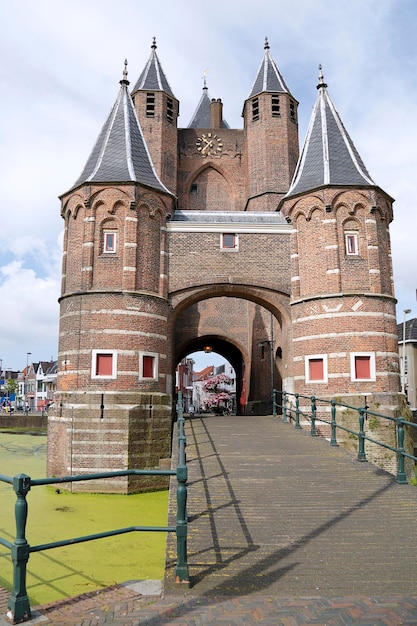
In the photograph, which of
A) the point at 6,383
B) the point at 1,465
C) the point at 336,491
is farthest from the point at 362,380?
the point at 6,383

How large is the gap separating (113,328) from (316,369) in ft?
21.3

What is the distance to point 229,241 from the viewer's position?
17.9 m

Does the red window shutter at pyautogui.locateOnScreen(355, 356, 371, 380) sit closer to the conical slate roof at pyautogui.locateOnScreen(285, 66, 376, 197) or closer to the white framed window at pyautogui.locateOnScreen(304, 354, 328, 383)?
the white framed window at pyautogui.locateOnScreen(304, 354, 328, 383)

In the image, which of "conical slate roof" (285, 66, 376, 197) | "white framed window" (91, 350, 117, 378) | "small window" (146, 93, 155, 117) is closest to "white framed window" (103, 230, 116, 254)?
"white framed window" (91, 350, 117, 378)

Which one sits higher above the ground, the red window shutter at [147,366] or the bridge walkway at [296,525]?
the red window shutter at [147,366]

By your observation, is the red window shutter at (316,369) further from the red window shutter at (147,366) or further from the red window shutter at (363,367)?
the red window shutter at (147,366)

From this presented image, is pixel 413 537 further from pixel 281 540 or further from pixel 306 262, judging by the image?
pixel 306 262

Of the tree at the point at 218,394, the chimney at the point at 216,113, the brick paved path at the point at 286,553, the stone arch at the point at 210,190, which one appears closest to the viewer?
the brick paved path at the point at 286,553

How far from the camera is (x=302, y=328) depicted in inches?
663

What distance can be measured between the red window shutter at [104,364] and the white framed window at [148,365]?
0.92 m

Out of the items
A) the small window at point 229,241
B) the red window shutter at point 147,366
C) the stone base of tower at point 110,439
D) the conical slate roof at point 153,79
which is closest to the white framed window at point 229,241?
the small window at point 229,241

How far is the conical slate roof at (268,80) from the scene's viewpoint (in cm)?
2572

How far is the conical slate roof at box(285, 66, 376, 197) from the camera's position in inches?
680

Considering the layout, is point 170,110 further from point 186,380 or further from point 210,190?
point 186,380
